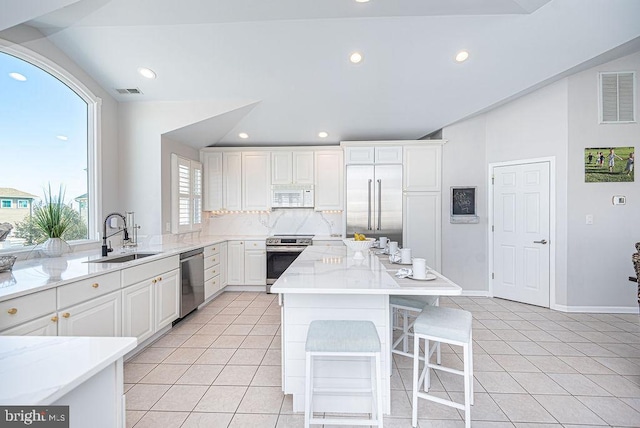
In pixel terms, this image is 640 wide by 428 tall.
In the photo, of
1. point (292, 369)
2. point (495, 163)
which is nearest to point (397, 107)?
point (495, 163)

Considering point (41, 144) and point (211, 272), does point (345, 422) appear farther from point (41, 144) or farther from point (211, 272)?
point (41, 144)

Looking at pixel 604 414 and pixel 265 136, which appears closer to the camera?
pixel 604 414

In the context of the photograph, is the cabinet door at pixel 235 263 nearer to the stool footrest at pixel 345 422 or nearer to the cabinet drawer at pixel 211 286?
the cabinet drawer at pixel 211 286

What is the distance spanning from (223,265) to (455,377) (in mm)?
3693

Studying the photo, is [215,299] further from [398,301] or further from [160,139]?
[398,301]

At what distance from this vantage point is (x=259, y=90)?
3.88 m

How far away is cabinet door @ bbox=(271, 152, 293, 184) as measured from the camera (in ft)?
17.3

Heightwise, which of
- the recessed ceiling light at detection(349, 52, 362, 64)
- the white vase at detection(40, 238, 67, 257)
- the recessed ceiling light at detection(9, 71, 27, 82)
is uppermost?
the recessed ceiling light at detection(349, 52, 362, 64)

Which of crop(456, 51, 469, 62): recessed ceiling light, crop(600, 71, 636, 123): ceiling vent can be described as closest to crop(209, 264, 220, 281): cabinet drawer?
crop(456, 51, 469, 62): recessed ceiling light

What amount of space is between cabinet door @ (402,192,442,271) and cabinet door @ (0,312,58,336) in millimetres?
4237

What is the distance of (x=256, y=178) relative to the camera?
531 cm

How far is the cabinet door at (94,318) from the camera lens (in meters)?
2.04

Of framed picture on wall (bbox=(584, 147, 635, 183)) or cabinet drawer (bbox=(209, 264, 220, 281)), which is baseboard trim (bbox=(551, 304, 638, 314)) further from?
cabinet drawer (bbox=(209, 264, 220, 281))

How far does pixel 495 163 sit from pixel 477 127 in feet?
2.13
